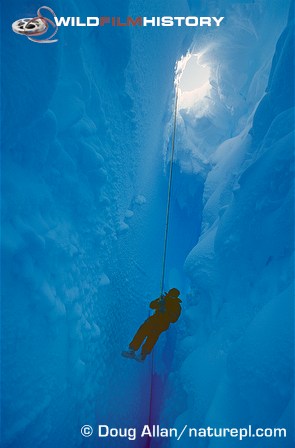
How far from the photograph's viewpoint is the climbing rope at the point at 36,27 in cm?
183

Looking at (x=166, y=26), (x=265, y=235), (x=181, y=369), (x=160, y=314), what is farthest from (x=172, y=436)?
(x=166, y=26)

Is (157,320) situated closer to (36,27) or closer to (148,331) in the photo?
(148,331)

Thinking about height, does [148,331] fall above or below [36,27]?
below

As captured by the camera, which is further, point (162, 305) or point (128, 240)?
point (128, 240)

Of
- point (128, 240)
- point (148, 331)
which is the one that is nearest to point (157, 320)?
point (148, 331)

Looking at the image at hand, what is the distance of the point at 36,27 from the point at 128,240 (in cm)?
173

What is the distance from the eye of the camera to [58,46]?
1848 mm

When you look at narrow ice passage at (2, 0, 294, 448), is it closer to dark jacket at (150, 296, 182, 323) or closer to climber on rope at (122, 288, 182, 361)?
climber on rope at (122, 288, 182, 361)

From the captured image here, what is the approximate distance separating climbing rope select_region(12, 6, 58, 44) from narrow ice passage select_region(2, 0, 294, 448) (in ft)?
0.21

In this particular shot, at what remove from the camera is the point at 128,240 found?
8.89 feet

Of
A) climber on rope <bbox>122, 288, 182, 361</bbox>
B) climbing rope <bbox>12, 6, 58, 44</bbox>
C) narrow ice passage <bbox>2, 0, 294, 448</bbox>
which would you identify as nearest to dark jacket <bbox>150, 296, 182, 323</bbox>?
climber on rope <bbox>122, 288, 182, 361</bbox>

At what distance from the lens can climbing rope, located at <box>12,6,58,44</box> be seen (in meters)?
1.83

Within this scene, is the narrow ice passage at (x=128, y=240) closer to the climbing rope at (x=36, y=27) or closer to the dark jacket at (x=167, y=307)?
the climbing rope at (x=36, y=27)

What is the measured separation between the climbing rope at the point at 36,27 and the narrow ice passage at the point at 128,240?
6 centimetres
